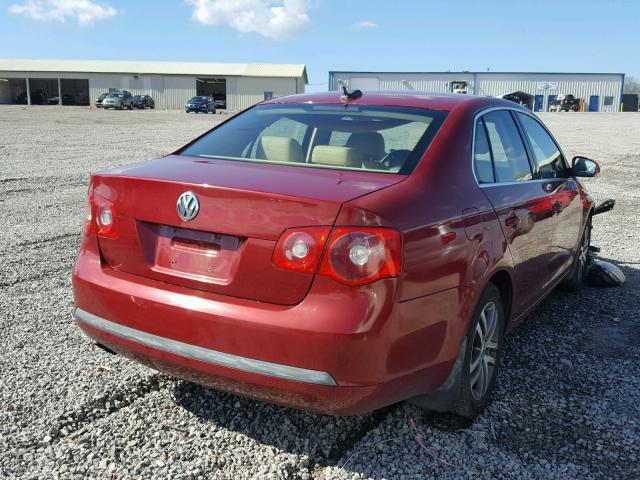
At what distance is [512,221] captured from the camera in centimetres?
338

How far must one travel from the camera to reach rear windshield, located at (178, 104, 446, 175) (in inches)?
123

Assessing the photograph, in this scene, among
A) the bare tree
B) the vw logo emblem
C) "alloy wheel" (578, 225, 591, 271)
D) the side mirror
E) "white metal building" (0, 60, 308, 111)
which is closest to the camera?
the vw logo emblem

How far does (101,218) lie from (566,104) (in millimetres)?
74311

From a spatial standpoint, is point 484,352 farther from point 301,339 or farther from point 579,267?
point 579,267

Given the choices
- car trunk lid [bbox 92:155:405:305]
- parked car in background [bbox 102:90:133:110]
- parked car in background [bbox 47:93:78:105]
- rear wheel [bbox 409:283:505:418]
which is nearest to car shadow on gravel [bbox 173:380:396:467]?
rear wheel [bbox 409:283:505:418]

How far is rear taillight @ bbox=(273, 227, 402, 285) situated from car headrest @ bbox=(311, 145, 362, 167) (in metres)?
0.80

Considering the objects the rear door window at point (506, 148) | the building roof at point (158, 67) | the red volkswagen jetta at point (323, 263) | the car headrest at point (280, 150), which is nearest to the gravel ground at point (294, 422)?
the red volkswagen jetta at point (323, 263)

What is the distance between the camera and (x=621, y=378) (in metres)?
3.76

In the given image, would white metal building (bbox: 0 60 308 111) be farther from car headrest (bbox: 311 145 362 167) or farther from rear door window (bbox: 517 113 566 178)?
car headrest (bbox: 311 145 362 167)

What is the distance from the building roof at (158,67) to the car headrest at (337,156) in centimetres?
7128

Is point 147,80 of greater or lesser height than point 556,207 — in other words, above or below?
above

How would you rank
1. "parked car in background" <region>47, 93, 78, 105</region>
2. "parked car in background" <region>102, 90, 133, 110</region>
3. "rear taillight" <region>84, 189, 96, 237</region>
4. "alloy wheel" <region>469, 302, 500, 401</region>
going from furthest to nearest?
"parked car in background" <region>47, 93, 78, 105</region>
"parked car in background" <region>102, 90, 133, 110</region>
"alloy wheel" <region>469, 302, 500, 401</region>
"rear taillight" <region>84, 189, 96, 237</region>

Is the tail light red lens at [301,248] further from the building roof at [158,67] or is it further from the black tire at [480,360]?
the building roof at [158,67]

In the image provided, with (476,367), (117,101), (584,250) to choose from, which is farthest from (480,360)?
(117,101)
